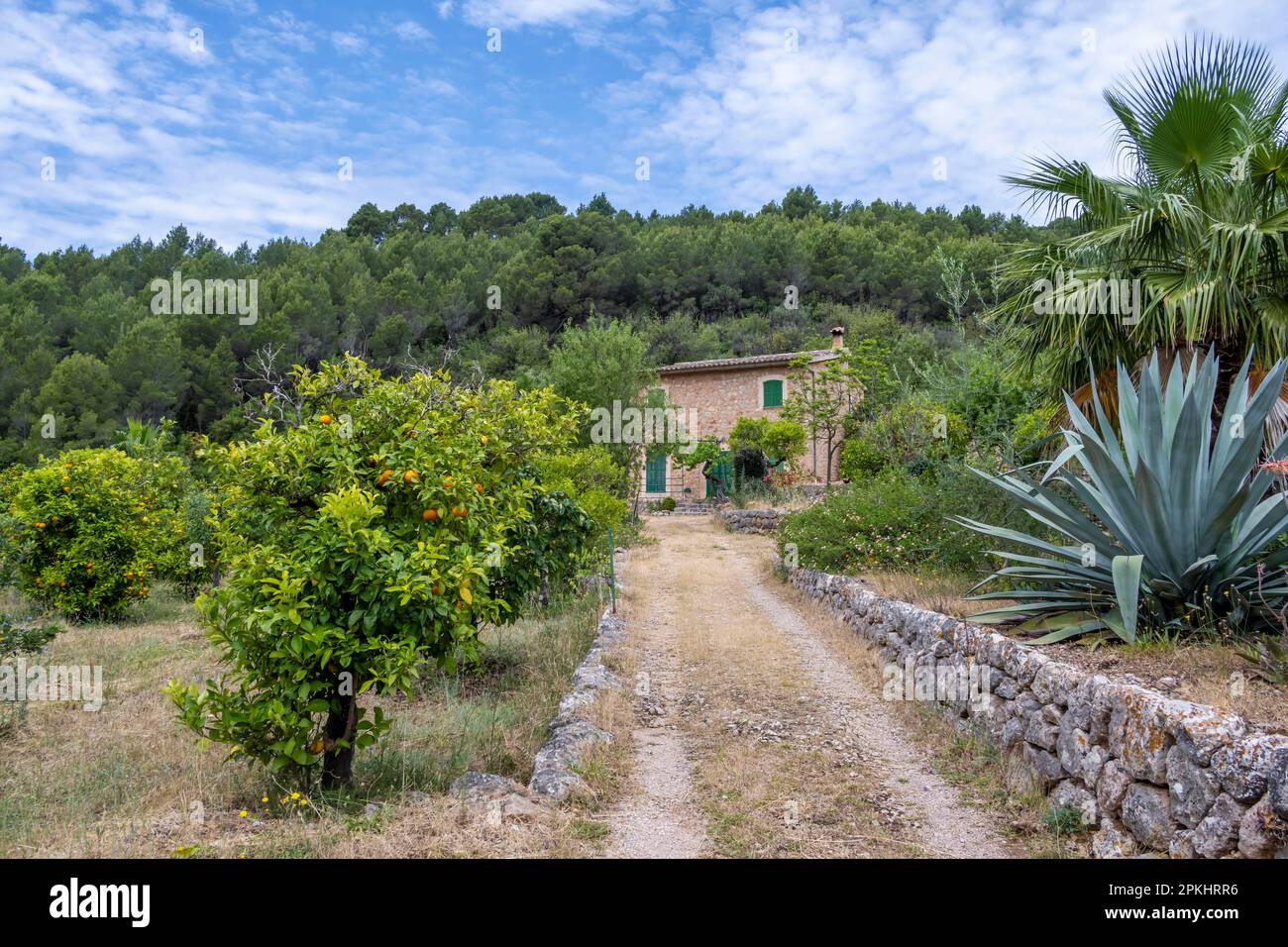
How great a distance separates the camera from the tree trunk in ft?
14.9

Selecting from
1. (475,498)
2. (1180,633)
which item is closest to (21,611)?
(475,498)

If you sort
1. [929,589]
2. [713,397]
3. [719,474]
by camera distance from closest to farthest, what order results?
[929,589] → [719,474] → [713,397]

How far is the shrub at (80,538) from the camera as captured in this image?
11328 millimetres

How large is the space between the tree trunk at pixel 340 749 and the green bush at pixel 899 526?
6.74 meters

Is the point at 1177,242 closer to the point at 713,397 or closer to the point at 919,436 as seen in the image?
the point at 919,436

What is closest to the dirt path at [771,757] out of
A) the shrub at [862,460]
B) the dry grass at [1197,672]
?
the dry grass at [1197,672]

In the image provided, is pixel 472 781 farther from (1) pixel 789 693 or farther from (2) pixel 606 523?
(2) pixel 606 523

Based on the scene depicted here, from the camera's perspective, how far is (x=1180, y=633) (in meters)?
4.89

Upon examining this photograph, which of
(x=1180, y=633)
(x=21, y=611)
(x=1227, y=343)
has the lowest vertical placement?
(x=21, y=611)

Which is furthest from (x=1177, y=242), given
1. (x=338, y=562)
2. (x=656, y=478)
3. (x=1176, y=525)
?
(x=656, y=478)

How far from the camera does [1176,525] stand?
495cm

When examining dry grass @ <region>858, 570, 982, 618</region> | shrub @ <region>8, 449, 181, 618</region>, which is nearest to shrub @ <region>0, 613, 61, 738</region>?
shrub @ <region>8, 449, 181, 618</region>

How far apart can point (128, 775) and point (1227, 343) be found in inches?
376

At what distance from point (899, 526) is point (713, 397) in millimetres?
18192
